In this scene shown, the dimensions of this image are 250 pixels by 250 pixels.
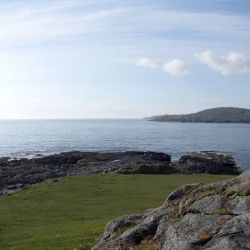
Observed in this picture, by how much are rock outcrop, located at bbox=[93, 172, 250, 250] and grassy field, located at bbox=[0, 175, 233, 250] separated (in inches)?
194

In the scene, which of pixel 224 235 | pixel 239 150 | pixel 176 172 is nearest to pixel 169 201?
pixel 224 235

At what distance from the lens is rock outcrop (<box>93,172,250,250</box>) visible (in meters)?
9.49

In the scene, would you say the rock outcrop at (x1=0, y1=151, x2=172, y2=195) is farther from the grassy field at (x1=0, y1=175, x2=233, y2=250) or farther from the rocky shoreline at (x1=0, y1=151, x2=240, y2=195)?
the grassy field at (x1=0, y1=175, x2=233, y2=250)

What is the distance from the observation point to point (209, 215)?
10492mm

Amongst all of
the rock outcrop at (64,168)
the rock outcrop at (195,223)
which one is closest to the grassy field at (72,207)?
the rock outcrop at (195,223)

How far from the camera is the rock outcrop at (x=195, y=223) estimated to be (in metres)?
9.49

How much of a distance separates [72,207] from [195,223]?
77.6 feet

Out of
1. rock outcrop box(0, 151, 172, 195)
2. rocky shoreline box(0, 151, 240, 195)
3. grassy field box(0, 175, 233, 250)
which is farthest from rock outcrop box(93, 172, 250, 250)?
rock outcrop box(0, 151, 172, 195)

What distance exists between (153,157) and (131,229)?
260 feet

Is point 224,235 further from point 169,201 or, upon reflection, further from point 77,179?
point 77,179

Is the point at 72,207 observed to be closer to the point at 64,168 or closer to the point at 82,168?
the point at 82,168

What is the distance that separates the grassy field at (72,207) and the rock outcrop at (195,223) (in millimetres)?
4923

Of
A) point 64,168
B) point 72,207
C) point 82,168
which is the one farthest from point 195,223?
point 64,168

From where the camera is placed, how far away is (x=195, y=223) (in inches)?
409
